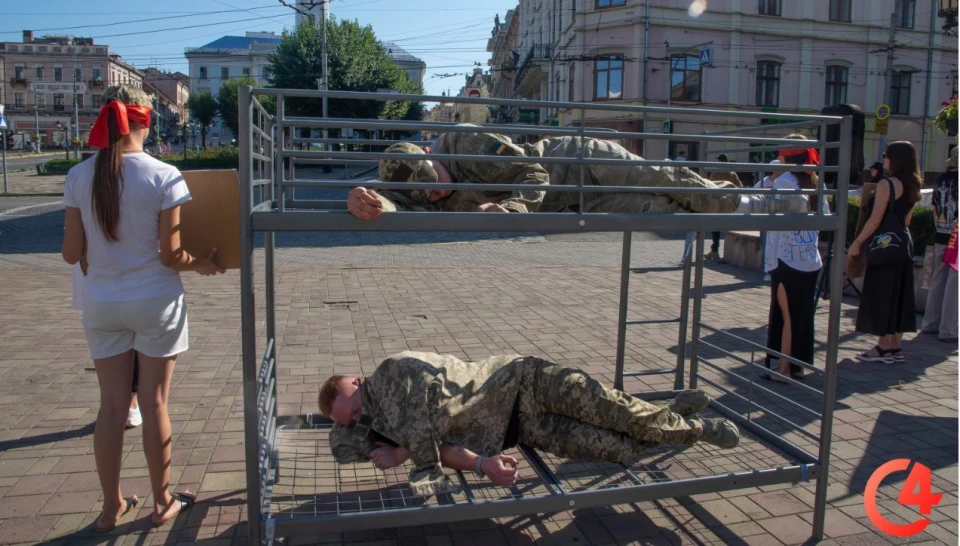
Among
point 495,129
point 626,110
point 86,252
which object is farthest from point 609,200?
point 86,252

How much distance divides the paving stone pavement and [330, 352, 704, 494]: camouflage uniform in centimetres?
42

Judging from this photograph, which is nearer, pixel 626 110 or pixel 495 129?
pixel 495 129

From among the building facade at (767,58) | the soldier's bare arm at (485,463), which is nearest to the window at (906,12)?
the building facade at (767,58)

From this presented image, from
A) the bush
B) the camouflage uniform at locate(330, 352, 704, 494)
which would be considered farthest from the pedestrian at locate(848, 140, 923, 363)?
the camouflage uniform at locate(330, 352, 704, 494)

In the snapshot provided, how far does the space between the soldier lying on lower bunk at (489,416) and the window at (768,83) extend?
34.9m

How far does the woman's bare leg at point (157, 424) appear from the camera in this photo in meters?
3.14

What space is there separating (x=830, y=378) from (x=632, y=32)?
32.4 m

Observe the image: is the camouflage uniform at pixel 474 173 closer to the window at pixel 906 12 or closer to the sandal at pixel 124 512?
the sandal at pixel 124 512

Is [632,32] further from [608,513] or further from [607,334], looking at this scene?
[608,513]

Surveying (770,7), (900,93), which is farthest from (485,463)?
(900,93)

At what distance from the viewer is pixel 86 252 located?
3.04 meters

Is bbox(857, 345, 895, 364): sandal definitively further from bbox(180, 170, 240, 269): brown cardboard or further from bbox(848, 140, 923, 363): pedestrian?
bbox(180, 170, 240, 269): brown cardboard

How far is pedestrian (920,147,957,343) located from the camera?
678 cm

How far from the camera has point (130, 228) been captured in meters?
2.99
